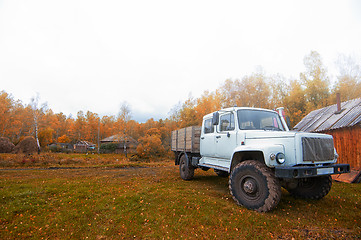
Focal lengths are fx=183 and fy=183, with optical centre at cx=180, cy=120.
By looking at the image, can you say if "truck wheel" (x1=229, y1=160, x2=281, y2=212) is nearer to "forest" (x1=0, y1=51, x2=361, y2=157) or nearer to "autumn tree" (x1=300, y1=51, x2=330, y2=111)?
"forest" (x1=0, y1=51, x2=361, y2=157)

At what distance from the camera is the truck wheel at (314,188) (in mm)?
5496

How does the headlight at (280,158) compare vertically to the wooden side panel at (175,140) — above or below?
below

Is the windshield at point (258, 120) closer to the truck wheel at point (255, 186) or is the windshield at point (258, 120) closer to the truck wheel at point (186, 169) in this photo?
the truck wheel at point (255, 186)

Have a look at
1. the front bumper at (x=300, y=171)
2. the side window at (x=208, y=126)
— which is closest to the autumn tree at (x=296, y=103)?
the side window at (x=208, y=126)

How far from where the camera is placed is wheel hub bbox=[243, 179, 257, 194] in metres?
4.74

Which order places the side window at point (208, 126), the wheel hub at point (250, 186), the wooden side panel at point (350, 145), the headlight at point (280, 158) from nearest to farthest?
the headlight at point (280, 158) → the wheel hub at point (250, 186) → the side window at point (208, 126) → the wooden side panel at point (350, 145)

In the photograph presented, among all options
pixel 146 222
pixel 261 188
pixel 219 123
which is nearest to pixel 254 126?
pixel 219 123

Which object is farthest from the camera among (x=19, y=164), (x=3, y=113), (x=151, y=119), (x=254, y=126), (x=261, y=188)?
(x=151, y=119)

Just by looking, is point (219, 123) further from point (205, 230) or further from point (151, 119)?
point (151, 119)

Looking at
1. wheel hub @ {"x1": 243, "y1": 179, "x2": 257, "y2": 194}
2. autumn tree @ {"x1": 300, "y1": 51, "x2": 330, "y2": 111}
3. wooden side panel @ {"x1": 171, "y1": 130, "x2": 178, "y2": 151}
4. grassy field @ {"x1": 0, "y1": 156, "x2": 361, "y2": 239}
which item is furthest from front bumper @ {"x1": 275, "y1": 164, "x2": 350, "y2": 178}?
autumn tree @ {"x1": 300, "y1": 51, "x2": 330, "y2": 111}

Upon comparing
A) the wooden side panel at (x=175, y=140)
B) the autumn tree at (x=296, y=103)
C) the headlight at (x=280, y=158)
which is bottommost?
the headlight at (x=280, y=158)

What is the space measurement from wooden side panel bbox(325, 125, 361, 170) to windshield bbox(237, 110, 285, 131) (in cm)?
654

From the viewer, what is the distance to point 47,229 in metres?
4.14

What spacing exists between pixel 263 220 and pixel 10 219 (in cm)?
625
